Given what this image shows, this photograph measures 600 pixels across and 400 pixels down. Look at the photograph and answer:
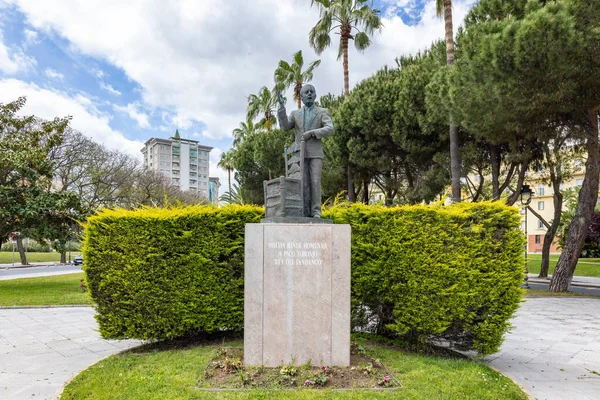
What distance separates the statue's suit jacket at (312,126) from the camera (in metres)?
5.74

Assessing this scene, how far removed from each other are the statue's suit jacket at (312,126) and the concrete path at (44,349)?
448 cm

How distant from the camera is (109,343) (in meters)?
7.09

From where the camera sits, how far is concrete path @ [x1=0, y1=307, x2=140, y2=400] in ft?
16.2

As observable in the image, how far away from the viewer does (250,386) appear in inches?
176

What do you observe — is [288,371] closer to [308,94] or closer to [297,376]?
[297,376]

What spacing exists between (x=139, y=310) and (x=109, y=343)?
1742 millimetres

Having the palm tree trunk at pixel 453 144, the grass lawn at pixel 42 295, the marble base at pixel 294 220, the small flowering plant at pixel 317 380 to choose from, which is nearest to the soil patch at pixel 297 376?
the small flowering plant at pixel 317 380

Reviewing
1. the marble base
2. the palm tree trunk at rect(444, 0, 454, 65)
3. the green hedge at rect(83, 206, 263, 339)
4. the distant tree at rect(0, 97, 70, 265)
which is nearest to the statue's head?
the marble base

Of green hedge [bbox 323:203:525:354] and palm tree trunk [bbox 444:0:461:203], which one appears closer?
green hedge [bbox 323:203:525:354]

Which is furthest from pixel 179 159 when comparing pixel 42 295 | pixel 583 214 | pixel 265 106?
pixel 583 214

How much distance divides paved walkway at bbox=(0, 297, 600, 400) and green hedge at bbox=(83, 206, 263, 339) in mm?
967

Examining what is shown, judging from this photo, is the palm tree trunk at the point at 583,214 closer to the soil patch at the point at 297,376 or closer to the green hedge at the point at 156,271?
the soil patch at the point at 297,376

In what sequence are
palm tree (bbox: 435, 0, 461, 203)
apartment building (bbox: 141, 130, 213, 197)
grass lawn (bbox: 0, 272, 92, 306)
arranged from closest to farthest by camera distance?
grass lawn (bbox: 0, 272, 92, 306) → palm tree (bbox: 435, 0, 461, 203) → apartment building (bbox: 141, 130, 213, 197)

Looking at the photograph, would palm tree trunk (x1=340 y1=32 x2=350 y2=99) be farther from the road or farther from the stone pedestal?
the road
